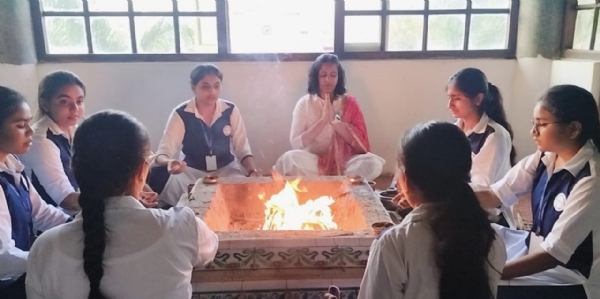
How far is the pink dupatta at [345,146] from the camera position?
3.73m

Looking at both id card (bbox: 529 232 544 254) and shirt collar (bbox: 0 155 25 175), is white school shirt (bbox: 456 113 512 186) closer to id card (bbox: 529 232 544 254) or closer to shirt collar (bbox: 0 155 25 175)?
id card (bbox: 529 232 544 254)

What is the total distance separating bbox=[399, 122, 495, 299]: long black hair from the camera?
4.23 feet

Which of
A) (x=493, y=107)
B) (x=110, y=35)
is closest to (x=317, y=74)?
(x=493, y=107)

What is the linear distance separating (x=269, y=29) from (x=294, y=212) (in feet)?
7.58

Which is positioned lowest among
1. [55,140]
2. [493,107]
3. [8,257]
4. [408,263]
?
[8,257]

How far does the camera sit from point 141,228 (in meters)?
1.35

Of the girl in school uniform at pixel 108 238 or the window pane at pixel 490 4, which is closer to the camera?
the girl in school uniform at pixel 108 238

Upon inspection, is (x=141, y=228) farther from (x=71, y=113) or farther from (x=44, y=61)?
(x=44, y=61)

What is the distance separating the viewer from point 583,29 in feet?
12.9

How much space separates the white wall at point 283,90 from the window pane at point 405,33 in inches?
6.2

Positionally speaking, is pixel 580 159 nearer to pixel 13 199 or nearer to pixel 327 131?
pixel 13 199

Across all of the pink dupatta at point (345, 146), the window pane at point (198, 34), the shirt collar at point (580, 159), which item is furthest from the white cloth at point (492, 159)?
the window pane at point (198, 34)

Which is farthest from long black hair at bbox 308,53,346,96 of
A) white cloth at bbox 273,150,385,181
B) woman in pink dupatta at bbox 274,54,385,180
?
white cloth at bbox 273,150,385,181

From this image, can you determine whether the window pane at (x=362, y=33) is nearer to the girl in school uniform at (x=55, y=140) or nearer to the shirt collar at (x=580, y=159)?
the girl in school uniform at (x=55, y=140)
